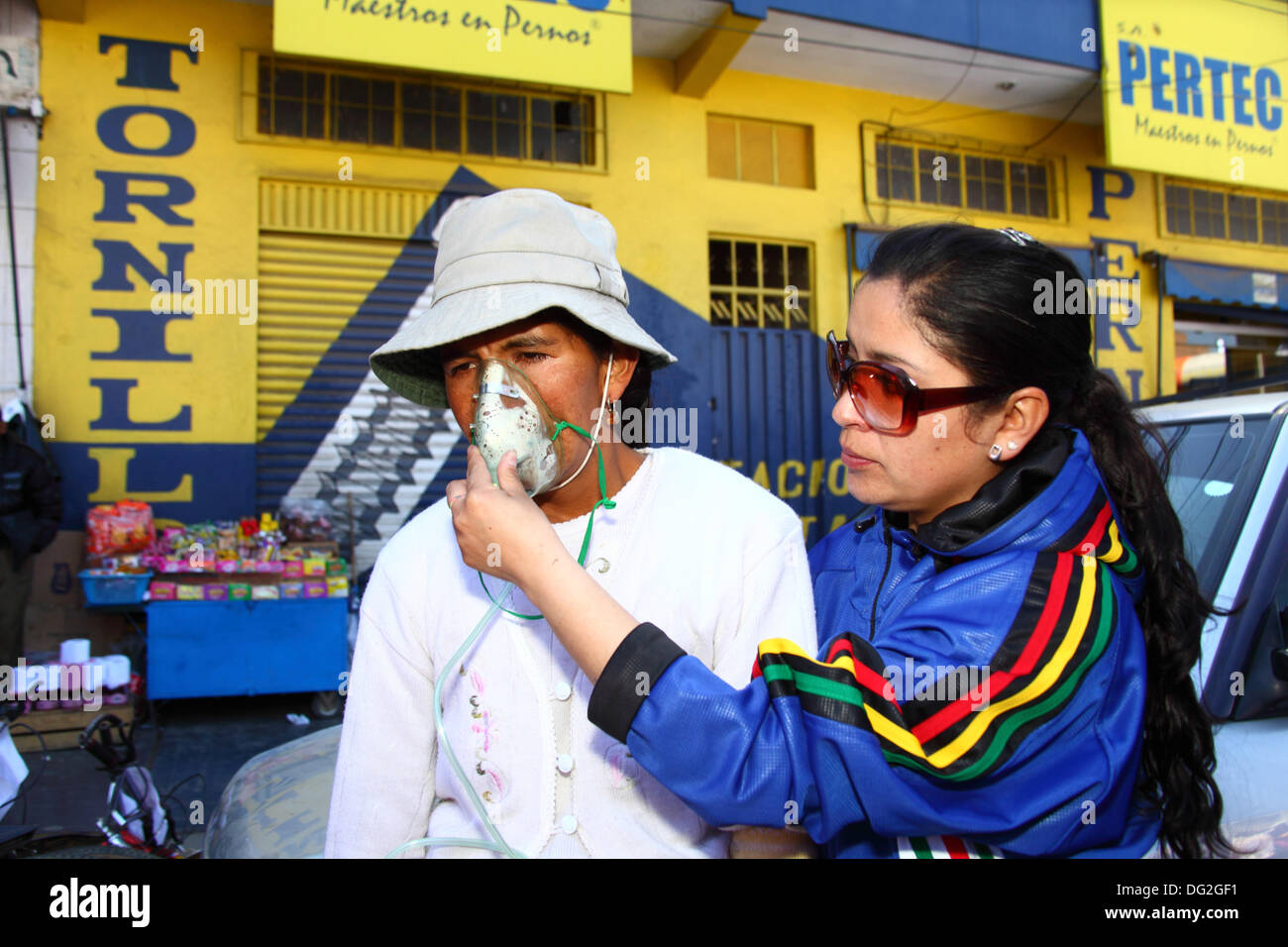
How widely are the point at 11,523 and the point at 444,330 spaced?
5.74 metres

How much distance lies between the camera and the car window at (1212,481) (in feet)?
7.63

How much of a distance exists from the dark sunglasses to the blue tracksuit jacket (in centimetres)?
25

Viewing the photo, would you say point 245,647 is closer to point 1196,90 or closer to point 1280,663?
point 1280,663

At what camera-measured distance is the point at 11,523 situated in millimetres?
5516

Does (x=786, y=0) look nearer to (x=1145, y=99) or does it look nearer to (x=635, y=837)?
(x=1145, y=99)

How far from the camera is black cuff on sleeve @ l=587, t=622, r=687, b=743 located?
1.16 metres

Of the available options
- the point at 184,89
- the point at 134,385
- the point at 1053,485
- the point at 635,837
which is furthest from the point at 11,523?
the point at 1053,485

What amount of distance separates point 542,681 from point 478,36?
624 centimetres

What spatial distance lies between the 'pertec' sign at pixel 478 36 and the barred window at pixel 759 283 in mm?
2151

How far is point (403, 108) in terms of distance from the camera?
717cm

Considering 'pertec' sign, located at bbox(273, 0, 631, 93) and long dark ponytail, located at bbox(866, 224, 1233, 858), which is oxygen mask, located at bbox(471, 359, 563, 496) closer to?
long dark ponytail, located at bbox(866, 224, 1233, 858)

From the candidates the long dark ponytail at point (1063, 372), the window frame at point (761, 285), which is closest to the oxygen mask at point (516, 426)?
the long dark ponytail at point (1063, 372)

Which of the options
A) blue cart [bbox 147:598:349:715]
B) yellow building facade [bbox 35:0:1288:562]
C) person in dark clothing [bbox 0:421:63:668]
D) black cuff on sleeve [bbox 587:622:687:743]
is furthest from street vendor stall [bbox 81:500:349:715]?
black cuff on sleeve [bbox 587:622:687:743]

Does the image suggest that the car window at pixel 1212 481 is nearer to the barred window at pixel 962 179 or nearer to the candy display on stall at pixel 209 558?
the candy display on stall at pixel 209 558
